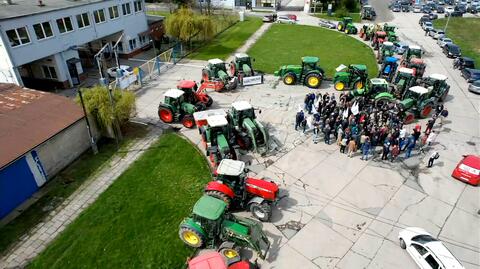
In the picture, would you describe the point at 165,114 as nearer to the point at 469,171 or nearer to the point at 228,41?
the point at 469,171

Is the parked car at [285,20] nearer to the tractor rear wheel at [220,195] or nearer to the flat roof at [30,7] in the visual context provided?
the flat roof at [30,7]

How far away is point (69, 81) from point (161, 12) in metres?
31.1

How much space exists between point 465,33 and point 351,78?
28.1 metres

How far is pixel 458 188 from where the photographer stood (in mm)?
15211

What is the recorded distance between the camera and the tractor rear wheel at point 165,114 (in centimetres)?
2028

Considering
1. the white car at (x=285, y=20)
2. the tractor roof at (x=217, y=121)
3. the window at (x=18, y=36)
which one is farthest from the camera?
the white car at (x=285, y=20)

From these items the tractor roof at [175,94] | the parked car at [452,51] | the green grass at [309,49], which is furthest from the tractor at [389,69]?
the tractor roof at [175,94]

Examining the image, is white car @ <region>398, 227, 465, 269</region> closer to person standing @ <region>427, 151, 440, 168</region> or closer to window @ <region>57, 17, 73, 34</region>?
person standing @ <region>427, 151, 440, 168</region>

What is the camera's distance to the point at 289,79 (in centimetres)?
2583

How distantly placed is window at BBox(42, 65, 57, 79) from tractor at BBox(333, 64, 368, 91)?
21783 millimetres

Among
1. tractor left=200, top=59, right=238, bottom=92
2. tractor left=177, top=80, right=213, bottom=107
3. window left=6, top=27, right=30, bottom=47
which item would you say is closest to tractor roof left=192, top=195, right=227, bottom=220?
tractor left=177, top=80, right=213, bottom=107

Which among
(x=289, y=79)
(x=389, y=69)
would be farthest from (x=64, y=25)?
(x=389, y=69)

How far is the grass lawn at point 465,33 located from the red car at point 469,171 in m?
20.9

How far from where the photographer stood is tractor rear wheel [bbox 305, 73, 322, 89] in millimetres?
24969
